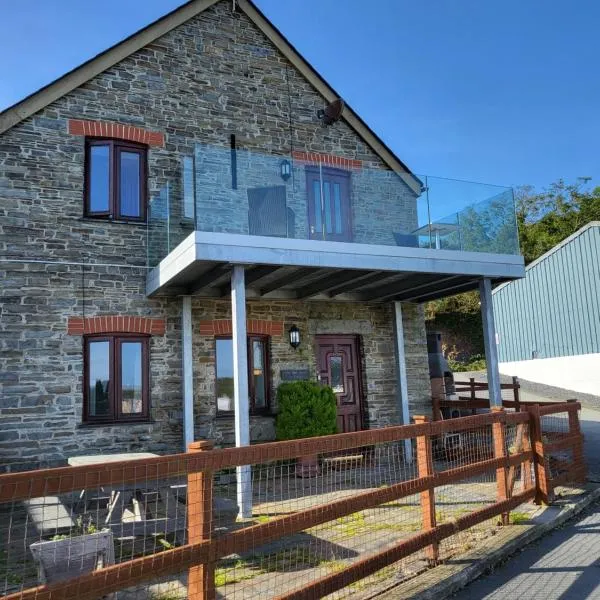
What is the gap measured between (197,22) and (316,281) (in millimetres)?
5259

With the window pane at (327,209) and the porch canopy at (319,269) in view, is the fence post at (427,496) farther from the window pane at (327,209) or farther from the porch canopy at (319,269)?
the window pane at (327,209)

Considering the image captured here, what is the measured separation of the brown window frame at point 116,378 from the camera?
8.67m

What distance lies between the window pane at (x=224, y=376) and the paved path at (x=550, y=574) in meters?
5.35

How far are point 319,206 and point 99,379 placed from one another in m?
4.21

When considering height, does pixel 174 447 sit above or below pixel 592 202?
below

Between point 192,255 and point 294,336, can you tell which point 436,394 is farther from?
point 192,255

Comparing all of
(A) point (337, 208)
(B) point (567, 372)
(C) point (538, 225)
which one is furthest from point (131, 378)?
(C) point (538, 225)

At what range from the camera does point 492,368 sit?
377 inches

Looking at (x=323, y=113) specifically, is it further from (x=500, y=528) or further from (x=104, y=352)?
(x=500, y=528)

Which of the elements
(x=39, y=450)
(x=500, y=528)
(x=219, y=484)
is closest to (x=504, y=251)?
(x=500, y=528)

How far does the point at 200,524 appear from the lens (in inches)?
126

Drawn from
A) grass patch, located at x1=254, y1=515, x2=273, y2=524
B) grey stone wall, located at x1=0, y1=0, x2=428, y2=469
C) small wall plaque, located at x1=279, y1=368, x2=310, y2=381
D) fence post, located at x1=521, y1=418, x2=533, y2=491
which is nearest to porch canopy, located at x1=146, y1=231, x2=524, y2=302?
grey stone wall, located at x1=0, y1=0, x2=428, y2=469

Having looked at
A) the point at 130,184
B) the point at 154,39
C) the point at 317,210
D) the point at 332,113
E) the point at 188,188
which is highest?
the point at 154,39

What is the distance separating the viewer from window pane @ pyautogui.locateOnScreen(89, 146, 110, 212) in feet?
30.2
